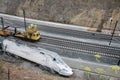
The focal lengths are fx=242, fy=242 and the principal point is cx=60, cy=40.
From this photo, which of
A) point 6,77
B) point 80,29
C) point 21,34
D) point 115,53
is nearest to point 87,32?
point 80,29

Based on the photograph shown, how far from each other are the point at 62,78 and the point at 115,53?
9536 mm

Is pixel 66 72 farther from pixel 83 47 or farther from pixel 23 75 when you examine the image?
pixel 83 47

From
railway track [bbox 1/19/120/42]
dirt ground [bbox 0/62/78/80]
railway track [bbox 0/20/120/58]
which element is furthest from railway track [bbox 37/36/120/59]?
dirt ground [bbox 0/62/78/80]

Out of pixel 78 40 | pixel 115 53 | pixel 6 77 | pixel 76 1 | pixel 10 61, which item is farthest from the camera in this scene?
pixel 76 1

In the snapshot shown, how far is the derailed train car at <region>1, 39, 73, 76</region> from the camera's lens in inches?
1037

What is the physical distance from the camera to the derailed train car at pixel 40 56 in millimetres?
26328

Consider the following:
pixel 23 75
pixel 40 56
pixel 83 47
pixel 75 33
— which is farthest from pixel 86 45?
pixel 23 75

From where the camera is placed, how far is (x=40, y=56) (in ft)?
90.6

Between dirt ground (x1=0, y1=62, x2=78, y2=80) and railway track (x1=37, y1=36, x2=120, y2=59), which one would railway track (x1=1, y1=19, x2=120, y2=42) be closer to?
railway track (x1=37, y1=36, x2=120, y2=59)

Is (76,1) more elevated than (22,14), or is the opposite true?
(76,1)

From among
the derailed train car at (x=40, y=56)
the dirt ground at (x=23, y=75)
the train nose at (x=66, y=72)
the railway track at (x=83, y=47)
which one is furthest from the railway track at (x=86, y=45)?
the dirt ground at (x=23, y=75)

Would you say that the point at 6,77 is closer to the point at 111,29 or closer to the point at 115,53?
the point at 115,53

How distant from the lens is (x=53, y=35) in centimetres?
3603

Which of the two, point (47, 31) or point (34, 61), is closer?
point (34, 61)
